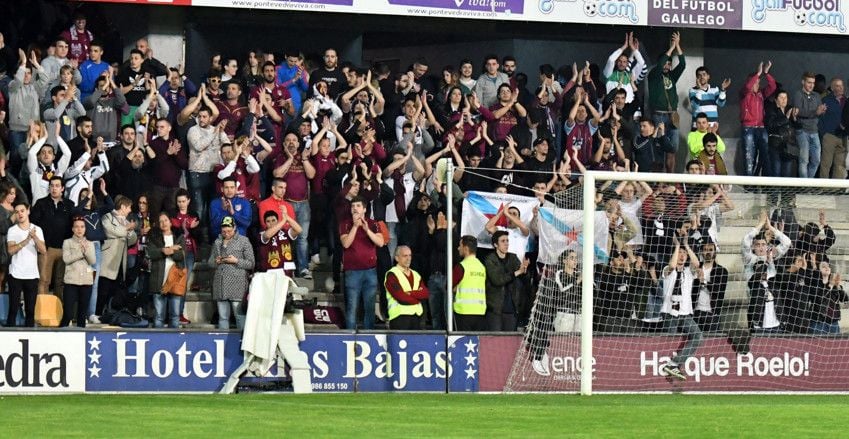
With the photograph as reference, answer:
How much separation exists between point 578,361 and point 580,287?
93 cm

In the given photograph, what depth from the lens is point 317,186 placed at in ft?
71.2

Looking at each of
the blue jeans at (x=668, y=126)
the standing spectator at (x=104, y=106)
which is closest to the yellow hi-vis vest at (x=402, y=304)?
the standing spectator at (x=104, y=106)

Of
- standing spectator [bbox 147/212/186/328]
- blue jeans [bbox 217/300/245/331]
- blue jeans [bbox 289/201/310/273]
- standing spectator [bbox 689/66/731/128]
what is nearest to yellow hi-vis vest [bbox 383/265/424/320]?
blue jeans [bbox 289/201/310/273]

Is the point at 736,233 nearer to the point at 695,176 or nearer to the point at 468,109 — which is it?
the point at 695,176

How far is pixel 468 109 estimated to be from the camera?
23.0 metres

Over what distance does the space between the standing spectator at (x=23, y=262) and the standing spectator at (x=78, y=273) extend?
0.33 metres

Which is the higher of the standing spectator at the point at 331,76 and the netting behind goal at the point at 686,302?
the standing spectator at the point at 331,76

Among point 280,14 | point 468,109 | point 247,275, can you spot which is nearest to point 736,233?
point 468,109

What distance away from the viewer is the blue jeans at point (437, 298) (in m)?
20.7

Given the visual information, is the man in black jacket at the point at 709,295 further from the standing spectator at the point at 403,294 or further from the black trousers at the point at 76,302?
the black trousers at the point at 76,302

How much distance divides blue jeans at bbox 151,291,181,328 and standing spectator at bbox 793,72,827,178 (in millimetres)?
10394

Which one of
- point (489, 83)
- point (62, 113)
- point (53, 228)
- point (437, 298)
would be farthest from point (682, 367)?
point (62, 113)

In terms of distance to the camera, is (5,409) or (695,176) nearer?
(5,409)

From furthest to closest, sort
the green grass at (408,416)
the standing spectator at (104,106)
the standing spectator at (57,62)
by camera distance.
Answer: the standing spectator at (57,62), the standing spectator at (104,106), the green grass at (408,416)
